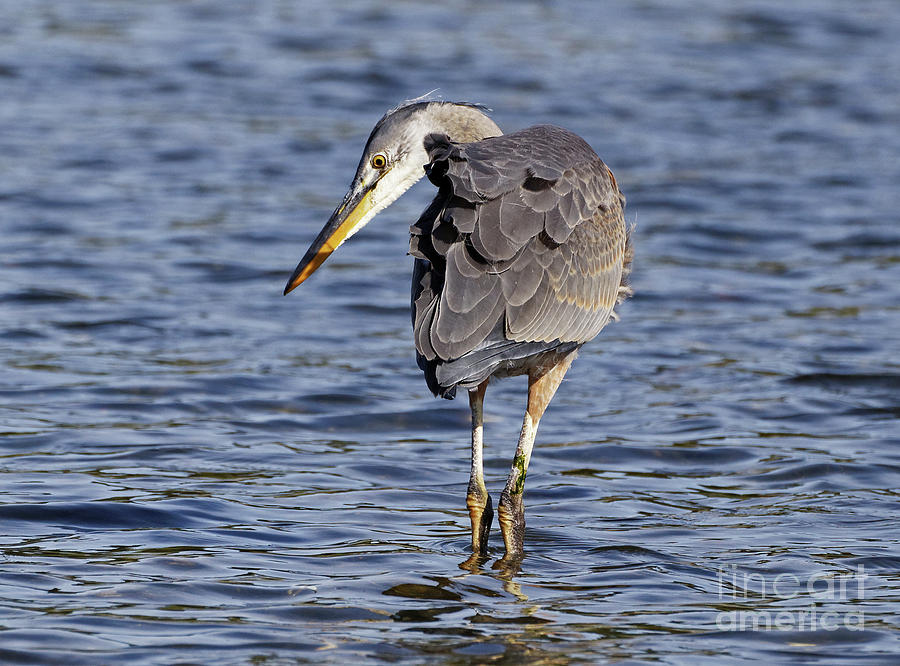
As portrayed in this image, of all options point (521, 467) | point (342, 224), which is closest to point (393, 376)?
point (342, 224)

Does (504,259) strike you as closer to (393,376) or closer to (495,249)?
(495,249)

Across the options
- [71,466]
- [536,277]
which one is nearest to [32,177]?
[71,466]

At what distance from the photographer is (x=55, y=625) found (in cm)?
494

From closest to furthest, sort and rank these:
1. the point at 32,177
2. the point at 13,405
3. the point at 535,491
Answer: the point at 535,491, the point at 13,405, the point at 32,177

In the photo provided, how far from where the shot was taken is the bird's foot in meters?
6.09

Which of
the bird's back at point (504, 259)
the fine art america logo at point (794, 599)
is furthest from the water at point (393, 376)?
the bird's back at point (504, 259)

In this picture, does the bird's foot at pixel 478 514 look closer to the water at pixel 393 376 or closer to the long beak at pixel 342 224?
the water at pixel 393 376

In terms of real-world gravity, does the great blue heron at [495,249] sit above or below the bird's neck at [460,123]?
below

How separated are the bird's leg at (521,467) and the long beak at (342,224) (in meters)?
1.09

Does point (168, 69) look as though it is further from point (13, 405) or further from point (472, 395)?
point (472, 395)

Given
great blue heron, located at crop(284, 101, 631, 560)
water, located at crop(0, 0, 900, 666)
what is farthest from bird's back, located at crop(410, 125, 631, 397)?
water, located at crop(0, 0, 900, 666)

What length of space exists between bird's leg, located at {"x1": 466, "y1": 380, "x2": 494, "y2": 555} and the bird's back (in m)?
Answer: 0.23

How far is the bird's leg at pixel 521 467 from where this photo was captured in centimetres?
617

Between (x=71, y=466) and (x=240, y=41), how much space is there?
12081 mm
